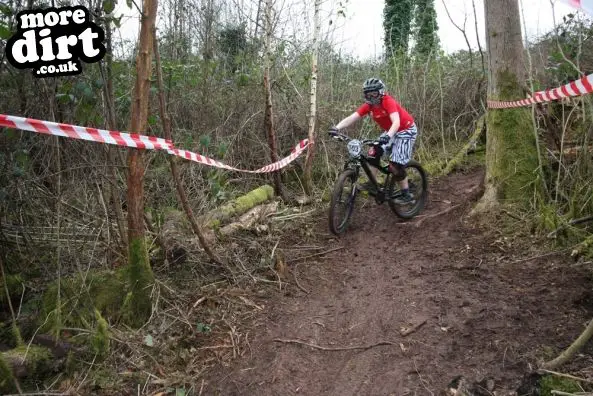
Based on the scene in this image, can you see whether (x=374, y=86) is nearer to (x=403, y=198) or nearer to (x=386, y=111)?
(x=386, y=111)

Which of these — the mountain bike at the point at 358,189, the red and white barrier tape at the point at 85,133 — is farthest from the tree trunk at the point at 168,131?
the mountain bike at the point at 358,189

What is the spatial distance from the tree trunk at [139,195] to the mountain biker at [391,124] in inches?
115

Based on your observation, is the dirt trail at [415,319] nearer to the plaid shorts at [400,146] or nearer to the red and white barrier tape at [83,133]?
the plaid shorts at [400,146]

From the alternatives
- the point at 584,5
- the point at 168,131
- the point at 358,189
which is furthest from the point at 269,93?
the point at 584,5

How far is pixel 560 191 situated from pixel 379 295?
86.1 inches

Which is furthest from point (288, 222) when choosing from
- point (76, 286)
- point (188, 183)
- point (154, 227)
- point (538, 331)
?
point (538, 331)

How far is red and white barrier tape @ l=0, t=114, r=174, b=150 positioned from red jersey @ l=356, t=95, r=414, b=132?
3.12m

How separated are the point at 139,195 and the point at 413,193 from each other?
13.5 ft

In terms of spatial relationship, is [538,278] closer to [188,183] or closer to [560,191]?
[560,191]

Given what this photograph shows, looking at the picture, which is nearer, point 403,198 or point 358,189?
point 358,189

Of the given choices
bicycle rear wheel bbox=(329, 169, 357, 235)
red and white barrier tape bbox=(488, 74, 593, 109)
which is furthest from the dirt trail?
red and white barrier tape bbox=(488, 74, 593, 109)

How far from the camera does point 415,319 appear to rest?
147 inches

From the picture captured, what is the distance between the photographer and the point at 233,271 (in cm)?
462

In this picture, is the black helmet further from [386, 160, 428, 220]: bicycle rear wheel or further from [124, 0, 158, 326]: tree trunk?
[124, 0, 158, 326]: tree trunk
